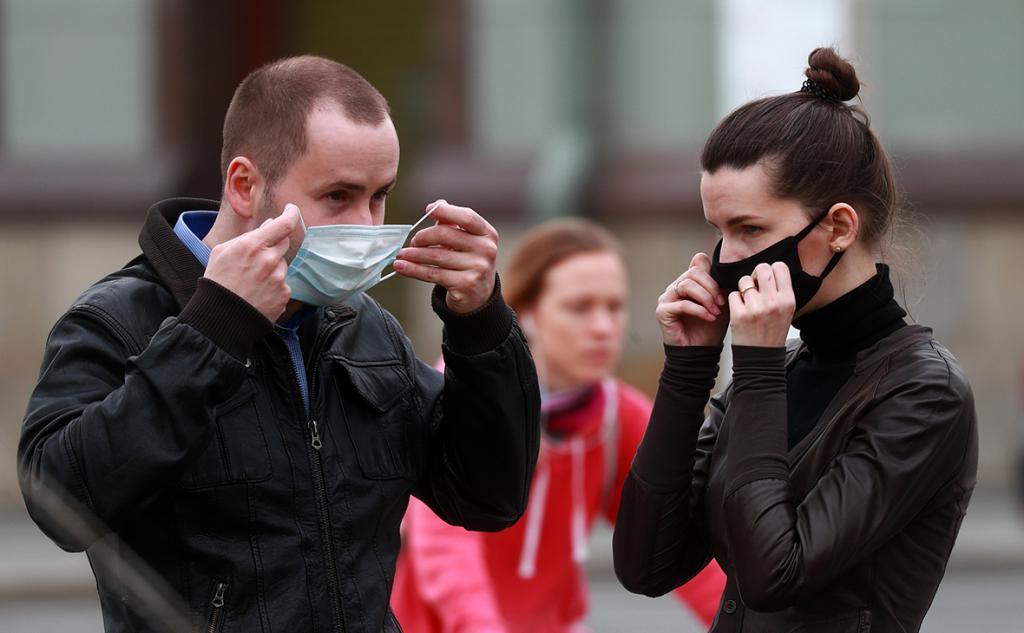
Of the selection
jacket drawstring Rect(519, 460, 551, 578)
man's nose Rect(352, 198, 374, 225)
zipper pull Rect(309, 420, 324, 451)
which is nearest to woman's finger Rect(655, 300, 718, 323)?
man's nose Rect(352, 198, 374, 225)

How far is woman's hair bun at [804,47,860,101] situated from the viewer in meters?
3.07

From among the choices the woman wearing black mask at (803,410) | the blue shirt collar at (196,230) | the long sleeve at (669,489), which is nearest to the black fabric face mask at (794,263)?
the woman wearing black mask at (803,410)

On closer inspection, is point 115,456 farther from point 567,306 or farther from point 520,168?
point 520,168

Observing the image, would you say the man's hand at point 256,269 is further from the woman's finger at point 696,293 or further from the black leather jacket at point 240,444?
the woman's finger at point 696,293

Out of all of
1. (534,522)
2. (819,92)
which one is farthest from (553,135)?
(819,92)

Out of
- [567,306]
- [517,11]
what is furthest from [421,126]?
[567,306]

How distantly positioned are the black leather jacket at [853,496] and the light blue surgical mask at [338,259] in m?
0.68

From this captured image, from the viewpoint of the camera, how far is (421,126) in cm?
1616

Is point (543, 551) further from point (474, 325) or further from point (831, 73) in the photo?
point (831, 73)

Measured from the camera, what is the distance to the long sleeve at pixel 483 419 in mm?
3080

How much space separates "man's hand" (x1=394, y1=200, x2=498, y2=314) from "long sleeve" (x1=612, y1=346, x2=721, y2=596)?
1.31 feet

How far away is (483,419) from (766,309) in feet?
1.94

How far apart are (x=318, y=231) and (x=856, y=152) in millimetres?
978

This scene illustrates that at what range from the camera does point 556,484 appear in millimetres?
4555
